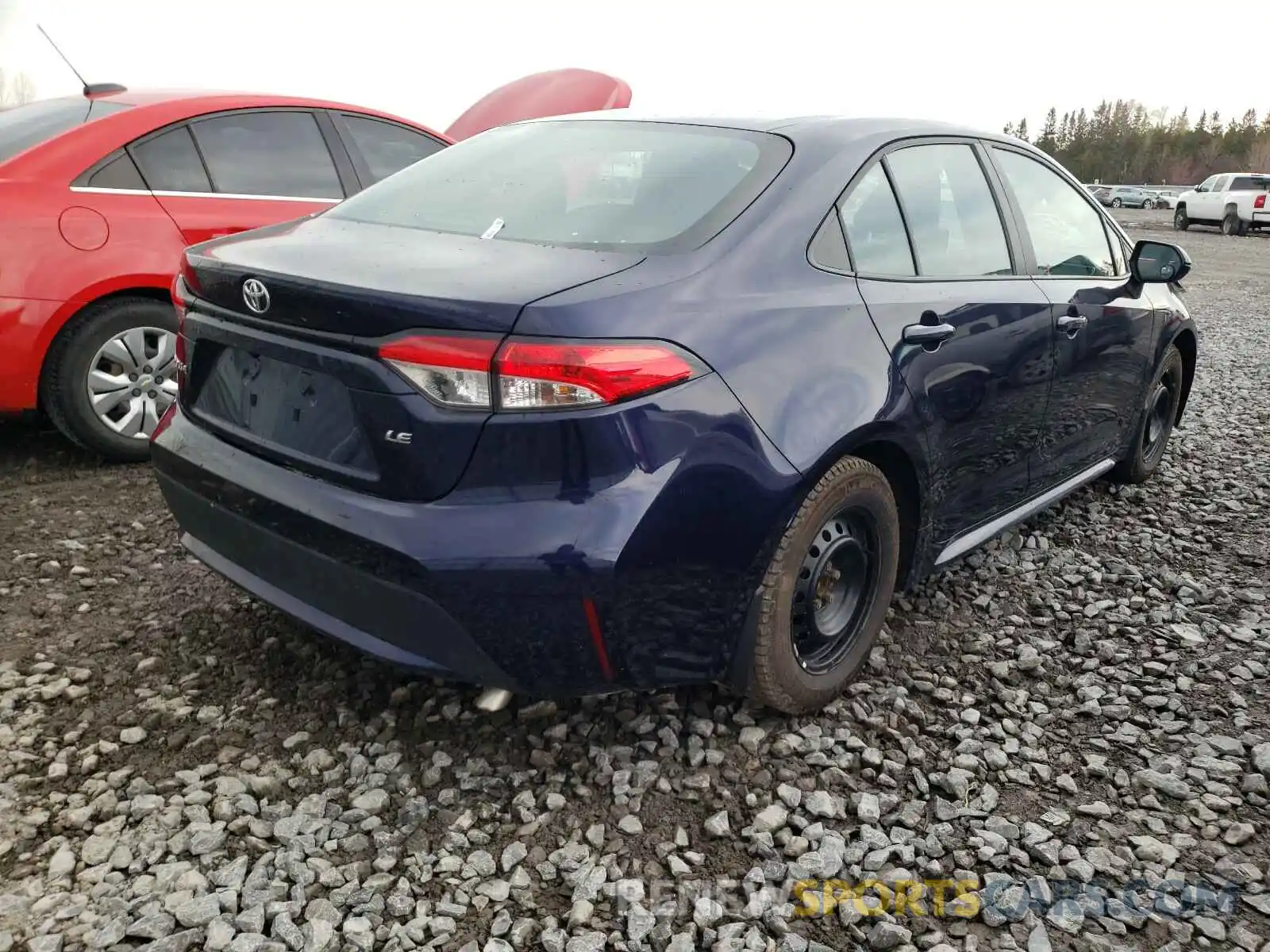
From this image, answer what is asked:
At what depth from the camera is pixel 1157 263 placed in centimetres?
381

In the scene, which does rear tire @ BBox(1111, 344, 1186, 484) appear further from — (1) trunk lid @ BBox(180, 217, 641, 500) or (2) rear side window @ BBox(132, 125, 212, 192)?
(2) rear side window @ BBox(132, 125, 212, 192)

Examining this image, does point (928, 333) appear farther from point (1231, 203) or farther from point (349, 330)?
point (1231, 203)

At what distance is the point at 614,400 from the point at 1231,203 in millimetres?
30716

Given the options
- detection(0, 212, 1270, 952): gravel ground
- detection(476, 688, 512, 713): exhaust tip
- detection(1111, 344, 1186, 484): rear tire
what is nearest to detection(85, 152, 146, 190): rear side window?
detection(0, 212, 1270, 952): gravel ground

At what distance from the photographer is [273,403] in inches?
87.9

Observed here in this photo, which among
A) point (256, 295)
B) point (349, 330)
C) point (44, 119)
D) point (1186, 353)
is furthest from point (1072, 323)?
point (44, 119)

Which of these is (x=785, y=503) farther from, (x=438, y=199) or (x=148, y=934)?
(x=148, y=934)

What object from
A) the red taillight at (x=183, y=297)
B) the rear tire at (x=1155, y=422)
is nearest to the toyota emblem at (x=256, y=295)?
the red taillight at (x=183, y=297)

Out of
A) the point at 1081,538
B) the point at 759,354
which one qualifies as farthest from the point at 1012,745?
the point at 1081,538

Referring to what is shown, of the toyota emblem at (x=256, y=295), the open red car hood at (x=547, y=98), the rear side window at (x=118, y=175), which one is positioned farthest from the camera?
the open red car hood at (x=547, y=98)

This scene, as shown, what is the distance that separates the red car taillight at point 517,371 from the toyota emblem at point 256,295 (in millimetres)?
406

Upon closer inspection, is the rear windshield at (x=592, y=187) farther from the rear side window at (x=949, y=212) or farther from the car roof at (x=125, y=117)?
the car roof at (x=125, y=117)

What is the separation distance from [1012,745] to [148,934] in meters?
2.05

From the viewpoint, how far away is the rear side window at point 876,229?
256 cm
